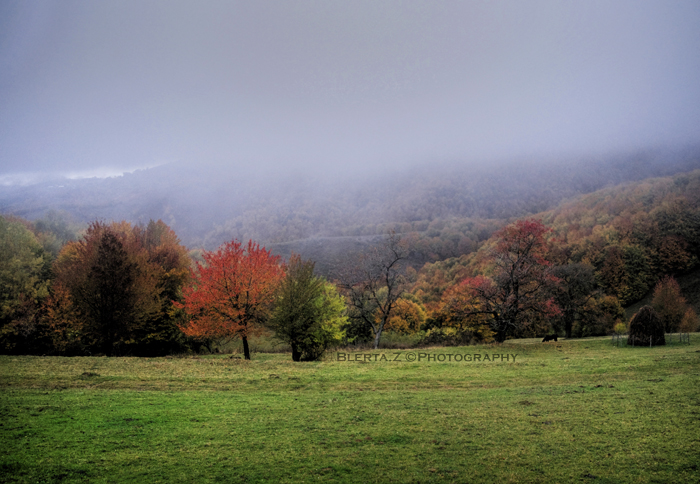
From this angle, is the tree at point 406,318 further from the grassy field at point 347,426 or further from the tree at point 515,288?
the grassy field at point 347,426

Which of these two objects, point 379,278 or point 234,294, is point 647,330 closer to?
point 379,278

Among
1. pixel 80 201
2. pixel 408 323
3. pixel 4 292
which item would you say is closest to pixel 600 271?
pixel 408 323

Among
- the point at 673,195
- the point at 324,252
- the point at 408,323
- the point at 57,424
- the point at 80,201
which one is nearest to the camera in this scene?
the point at 57,424

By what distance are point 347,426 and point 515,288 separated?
92.3ft

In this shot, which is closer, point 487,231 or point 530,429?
point 530,429

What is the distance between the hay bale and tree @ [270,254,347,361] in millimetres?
24036

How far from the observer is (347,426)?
10664 millimetres

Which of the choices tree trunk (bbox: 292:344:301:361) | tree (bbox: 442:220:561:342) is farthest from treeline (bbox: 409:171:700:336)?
tree trunk (bbox: 292:344:301:361)

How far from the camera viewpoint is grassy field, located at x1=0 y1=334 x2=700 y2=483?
7.51 m

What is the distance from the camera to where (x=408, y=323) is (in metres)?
58.2

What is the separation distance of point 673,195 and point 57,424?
4984 inches

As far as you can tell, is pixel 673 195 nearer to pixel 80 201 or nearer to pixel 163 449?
pixel 163 449

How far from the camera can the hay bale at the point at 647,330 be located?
30.0m

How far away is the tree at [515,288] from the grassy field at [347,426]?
1476cm
